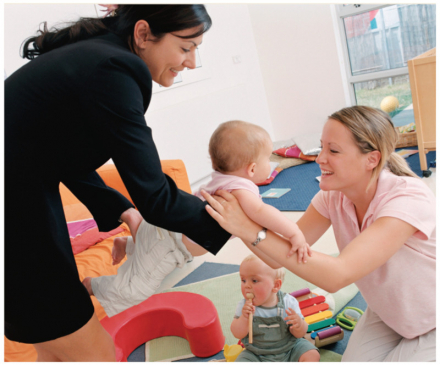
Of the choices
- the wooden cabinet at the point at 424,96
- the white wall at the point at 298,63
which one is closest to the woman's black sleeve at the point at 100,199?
the wooden cabinet at the point at 424,96

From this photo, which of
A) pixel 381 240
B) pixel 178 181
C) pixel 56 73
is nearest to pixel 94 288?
pixel 56 73

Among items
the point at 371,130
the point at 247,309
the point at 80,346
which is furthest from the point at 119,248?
the point at 371,130

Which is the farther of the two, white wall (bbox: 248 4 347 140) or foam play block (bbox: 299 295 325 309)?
white wall (bbox: 248 4 347 140)

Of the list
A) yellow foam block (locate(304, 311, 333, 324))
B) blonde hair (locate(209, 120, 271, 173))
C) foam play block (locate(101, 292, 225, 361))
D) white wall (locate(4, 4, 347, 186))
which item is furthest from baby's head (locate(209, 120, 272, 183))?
white wall (locate(4, 4, 347, 186))

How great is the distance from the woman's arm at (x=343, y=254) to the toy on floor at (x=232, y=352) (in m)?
0.71

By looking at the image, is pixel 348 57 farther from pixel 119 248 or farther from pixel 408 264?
pixel 119 248

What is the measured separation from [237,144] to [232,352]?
957mm

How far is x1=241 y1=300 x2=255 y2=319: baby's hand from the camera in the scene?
161 centimetres

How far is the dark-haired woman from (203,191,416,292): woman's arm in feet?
0.32

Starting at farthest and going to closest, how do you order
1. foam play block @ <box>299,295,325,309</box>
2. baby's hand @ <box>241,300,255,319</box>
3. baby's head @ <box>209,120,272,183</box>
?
foam play block @ <box>299,295,325,309</box> < baby's hand @ <box>241,300,255,319</box> < baby's head @ <box>209,120,272,183</box>

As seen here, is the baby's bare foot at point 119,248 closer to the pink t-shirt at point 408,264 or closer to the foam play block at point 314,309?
the pink t-shirt at point 408,264

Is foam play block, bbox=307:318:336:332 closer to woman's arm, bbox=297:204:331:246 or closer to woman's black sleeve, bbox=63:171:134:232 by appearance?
woman's arm, bbox=297:204:331:246

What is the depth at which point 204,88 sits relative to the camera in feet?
15.7

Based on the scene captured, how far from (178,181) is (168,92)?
1.83 metres
